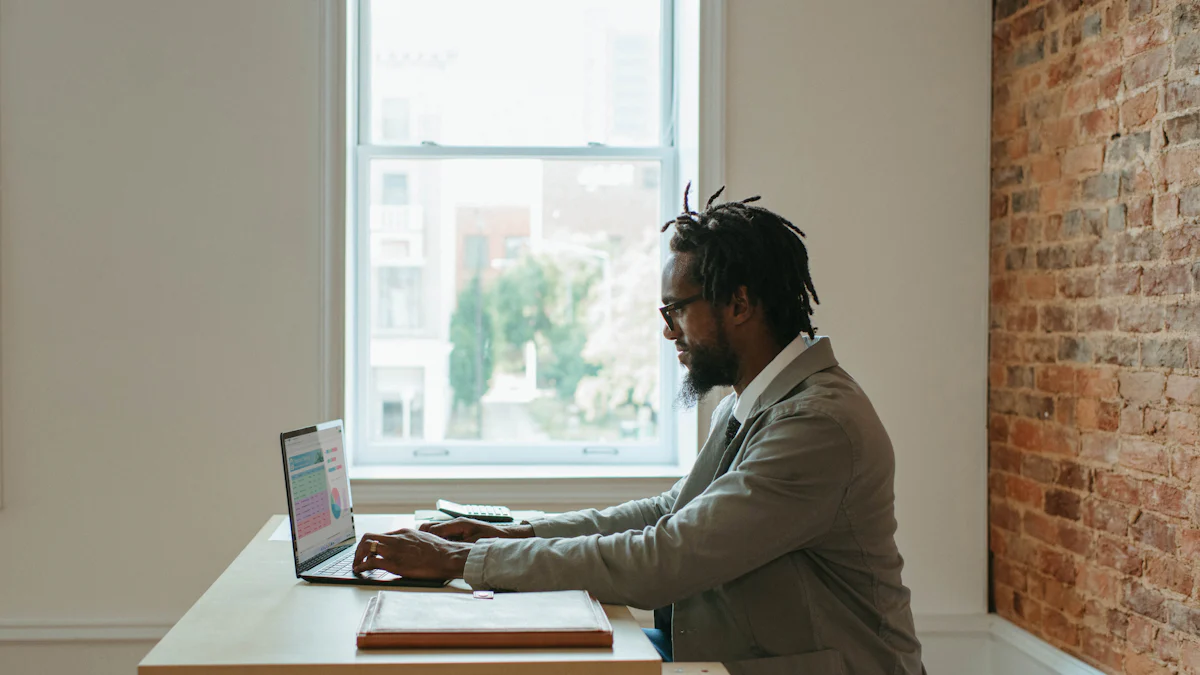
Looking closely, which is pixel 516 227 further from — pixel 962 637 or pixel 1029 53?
pixel 962 637

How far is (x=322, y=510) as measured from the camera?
195 cm

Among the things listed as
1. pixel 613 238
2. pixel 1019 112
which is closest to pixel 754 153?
pixel 613 238

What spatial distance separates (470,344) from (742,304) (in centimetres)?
164

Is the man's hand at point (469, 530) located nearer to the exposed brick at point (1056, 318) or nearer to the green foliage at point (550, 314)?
the green foliage at point (550, 314)

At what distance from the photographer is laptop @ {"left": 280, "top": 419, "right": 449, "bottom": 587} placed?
1.81 meters

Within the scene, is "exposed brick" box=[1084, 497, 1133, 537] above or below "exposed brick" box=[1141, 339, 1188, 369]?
below

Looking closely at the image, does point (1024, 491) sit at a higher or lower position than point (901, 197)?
lower

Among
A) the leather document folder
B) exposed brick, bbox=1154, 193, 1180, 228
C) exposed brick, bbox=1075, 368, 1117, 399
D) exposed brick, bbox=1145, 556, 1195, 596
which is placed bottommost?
exposed brick, bbox=1145, 556, 1195, 596

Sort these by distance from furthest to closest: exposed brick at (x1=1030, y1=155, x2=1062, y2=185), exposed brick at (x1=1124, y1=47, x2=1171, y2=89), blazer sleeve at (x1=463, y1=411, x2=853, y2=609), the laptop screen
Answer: exposed brick at (x1=1030, y1=155, x2=1062, y2=185), exposed brick at (x1=1124, y1=47, x2=1171, y2=89), the laptop screen, blazer sleeve at (x1=463, y1=411, x2=853, y2=609)

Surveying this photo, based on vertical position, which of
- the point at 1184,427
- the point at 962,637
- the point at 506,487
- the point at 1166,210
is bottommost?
the point at 962,637

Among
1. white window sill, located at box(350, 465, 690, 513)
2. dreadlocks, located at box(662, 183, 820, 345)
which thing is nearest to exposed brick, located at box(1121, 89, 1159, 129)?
dreadlocks, located at box(662, 183, 820, 345)

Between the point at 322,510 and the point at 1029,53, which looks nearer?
the point at 322,510

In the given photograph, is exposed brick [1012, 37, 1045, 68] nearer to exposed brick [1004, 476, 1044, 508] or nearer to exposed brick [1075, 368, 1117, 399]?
exposed brick [1075, 368, 1117, 399]

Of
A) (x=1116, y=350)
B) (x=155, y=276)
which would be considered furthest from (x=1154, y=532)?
(x=155, y=276)
